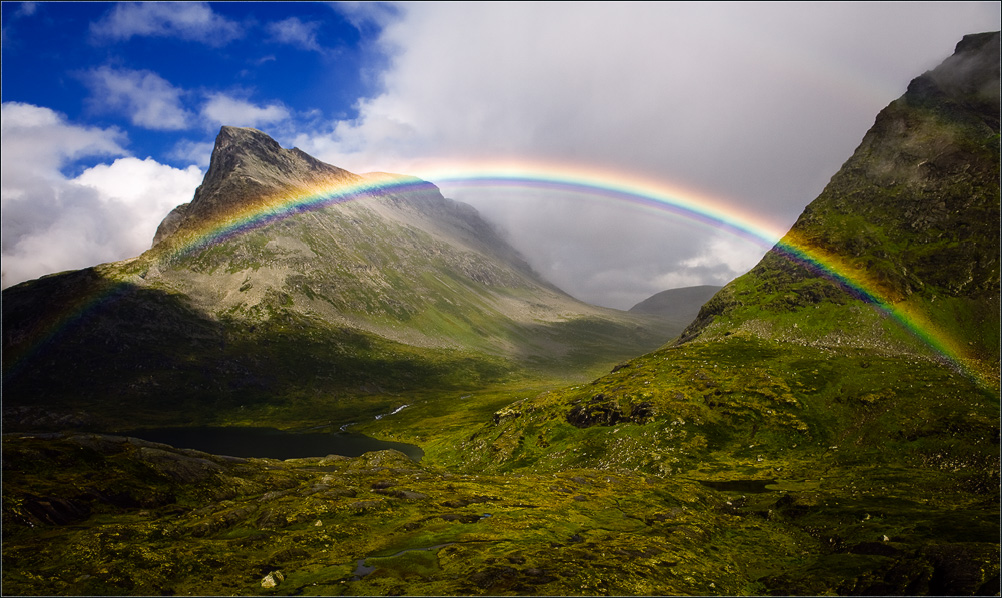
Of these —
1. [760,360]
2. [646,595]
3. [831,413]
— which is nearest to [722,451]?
[831,413]

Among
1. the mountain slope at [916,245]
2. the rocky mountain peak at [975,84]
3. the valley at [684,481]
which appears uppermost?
the rocky mountain peak at [975,84]

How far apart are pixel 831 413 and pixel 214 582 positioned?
121890 millimetres

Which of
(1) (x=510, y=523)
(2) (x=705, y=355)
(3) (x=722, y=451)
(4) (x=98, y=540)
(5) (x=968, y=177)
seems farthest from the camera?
(5) (x=968, y=177)

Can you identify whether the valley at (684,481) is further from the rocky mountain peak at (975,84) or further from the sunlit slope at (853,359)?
the rocky mountain peak at (975,84)

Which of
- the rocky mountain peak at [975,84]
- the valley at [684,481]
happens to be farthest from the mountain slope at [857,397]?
the rocky mountain peak at [975,84]

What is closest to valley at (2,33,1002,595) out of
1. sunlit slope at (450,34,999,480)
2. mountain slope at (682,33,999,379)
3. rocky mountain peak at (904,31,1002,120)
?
sunlit slope at (450,34,999,480)

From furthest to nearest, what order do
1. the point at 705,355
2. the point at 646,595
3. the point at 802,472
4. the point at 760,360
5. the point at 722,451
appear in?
the point at 705,355 < the point at 760,360 < the point at 722,451 < the point at 802,472 < the point at 646,595

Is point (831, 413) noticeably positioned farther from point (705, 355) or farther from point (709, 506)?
point (709, 506)

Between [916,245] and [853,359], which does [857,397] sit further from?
[916,245]

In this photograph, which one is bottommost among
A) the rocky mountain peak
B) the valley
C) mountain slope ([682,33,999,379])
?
the valley

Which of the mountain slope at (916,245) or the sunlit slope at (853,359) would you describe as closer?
the sunlit slope at (853,359)

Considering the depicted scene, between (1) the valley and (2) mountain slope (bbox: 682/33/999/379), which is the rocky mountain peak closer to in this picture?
(2) mountain slope (bbox: 682/33/999/379)

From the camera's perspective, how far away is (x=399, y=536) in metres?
53.0

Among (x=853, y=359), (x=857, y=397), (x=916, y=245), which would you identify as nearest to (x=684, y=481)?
(x=857, y=397)
